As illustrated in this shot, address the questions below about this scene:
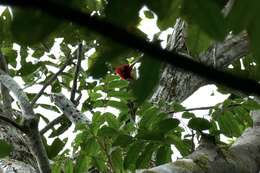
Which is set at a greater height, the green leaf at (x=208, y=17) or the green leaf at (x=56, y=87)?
the green leaf at (x=56, y=87)

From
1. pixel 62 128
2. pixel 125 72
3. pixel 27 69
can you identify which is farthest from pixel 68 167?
pixel 62 128

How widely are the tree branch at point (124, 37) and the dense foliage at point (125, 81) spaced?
134mm

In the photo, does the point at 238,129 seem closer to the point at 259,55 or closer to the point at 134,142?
the point at 134,142

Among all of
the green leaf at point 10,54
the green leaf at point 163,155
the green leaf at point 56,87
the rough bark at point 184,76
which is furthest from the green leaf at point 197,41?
the green leaf at point 56,87

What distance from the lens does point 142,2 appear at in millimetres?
627

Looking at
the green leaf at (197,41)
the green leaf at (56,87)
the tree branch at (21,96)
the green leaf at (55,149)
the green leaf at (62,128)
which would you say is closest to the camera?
the green leaf at (197,41)

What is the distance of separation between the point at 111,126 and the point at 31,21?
145cm

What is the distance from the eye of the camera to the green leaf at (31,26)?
1.82 ft

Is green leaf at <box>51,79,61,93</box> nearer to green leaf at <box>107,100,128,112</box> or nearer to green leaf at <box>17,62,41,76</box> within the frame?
green leaf at <box>17,62,41,76</box>

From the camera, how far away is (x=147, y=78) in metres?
0.64

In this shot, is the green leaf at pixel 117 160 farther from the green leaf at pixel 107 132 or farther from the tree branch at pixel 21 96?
the tree branch at pixel 21 96

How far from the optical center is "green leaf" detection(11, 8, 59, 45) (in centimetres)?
56

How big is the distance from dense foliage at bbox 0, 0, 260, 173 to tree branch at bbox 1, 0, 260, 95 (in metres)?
0.13

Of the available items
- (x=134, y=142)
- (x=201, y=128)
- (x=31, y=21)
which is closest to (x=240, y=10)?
(x=31, y=21)
